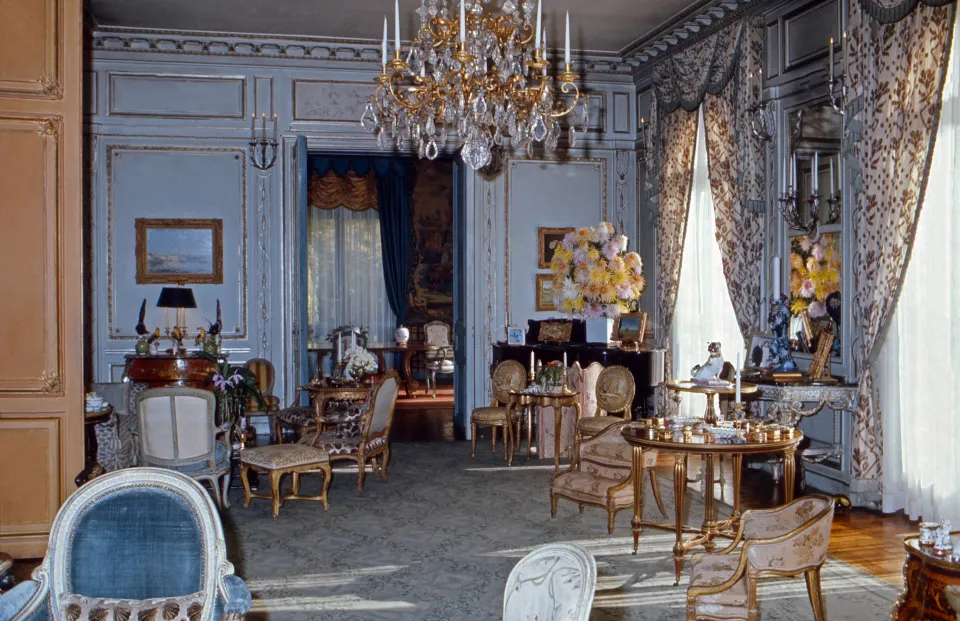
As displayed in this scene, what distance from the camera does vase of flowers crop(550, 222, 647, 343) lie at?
28.9 feet

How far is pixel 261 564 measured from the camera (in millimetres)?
5262

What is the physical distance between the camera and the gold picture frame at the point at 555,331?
925 cm

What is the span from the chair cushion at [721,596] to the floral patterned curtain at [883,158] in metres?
2.99

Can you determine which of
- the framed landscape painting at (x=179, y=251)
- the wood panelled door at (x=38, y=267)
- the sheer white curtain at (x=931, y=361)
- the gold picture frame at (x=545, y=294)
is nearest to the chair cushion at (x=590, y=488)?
the sheer white curtain at (x=931, y=361)

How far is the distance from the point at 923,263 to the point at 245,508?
16.1ft

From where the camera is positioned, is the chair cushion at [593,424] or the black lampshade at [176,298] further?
the black lampshade at [176,298]

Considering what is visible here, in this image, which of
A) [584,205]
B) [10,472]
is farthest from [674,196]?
[10,472]

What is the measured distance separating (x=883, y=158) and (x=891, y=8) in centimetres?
95

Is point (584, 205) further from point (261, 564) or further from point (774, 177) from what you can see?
point (261, 564)

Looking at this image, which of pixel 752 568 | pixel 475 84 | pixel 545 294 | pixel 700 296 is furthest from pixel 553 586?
pixel 545 294

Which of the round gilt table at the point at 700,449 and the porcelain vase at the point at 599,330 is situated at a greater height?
the porcelain vase at the point at 599,330

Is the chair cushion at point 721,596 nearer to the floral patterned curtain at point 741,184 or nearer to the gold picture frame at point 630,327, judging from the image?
the floral patterned curtain at point 741,184

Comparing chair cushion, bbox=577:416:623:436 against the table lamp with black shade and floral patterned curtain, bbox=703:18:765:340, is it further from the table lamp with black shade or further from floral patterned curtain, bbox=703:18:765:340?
the table lamp with black shade

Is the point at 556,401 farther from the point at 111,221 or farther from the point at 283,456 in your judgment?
the point at 111,221
